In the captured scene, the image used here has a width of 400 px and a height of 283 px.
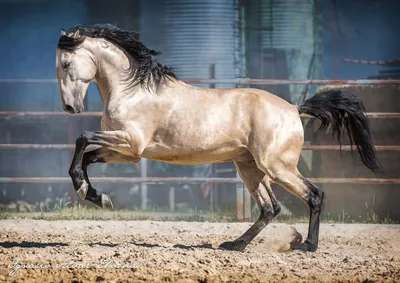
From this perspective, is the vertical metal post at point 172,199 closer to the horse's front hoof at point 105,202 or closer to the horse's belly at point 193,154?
the horse's belly at point 193,154

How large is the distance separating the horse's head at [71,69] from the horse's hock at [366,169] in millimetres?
3766

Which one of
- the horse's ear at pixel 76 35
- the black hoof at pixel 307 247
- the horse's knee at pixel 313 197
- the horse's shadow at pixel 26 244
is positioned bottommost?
the black hoof at pixel 307 247

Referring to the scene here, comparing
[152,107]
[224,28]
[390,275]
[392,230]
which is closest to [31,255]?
[152,107]

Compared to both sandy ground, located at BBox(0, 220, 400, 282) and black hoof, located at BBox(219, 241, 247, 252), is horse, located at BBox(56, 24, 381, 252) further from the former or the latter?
sandy ground, located at BBox(0, 220, 400, 282)

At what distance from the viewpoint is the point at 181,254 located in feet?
17.4

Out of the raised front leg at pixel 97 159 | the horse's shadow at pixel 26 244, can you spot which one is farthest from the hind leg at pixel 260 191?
the horse's shadow at pixel 26 244

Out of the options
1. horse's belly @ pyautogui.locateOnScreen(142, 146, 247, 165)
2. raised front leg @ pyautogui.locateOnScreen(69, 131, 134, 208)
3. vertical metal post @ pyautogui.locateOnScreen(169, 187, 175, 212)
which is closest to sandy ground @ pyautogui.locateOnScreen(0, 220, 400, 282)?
raised front leg @ pyautogui.locateOnScreen(69, 131, 134, 208)

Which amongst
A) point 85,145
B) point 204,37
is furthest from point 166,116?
point 204,37

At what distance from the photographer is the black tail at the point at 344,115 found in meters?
6.28

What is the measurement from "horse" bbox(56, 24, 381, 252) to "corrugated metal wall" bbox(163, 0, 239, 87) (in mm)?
3143

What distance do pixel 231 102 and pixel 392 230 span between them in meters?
2.69

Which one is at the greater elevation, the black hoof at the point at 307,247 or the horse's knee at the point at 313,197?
the horse's knee at the point at 313,197

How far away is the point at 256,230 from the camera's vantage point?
20.0ft

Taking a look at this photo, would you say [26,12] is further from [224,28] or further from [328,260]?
[328,260]
